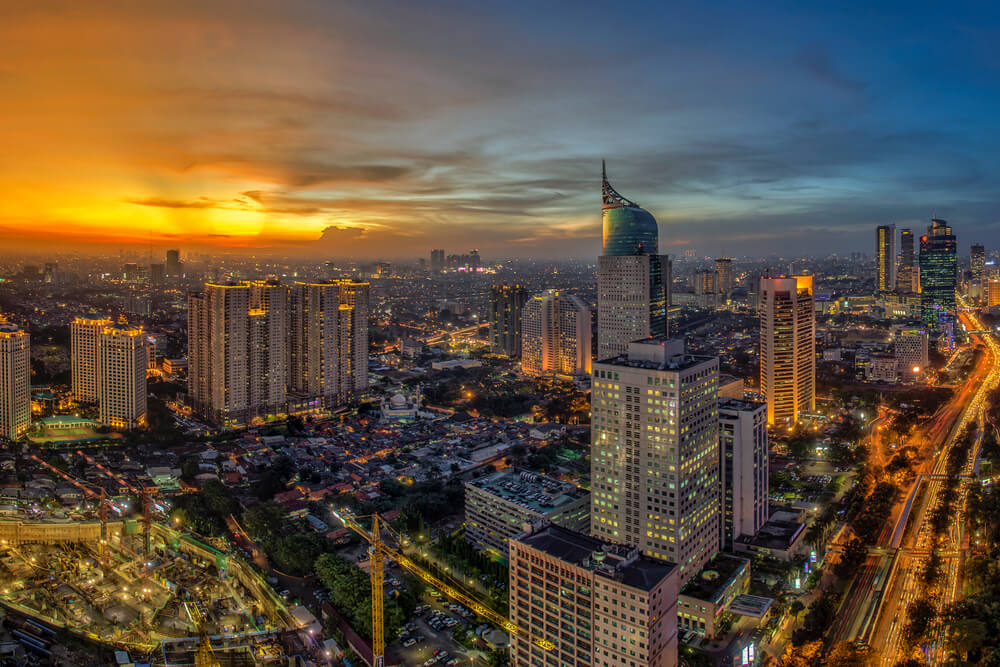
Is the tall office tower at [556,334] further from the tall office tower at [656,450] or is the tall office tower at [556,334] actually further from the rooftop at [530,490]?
the tall office tower at [656,450]

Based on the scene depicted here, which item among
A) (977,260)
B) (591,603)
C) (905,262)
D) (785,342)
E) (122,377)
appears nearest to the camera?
(591,603)

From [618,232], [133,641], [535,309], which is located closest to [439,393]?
[535,309]

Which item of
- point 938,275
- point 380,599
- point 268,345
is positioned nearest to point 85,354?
point 268,345

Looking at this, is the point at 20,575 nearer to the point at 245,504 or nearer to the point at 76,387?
the point at 245,504

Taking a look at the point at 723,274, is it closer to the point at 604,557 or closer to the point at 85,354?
the point at 85,354

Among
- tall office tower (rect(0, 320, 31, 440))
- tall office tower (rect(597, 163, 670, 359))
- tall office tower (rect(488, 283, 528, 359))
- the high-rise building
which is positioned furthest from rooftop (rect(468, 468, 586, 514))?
the high-rise building

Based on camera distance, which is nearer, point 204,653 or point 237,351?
point 204,653
